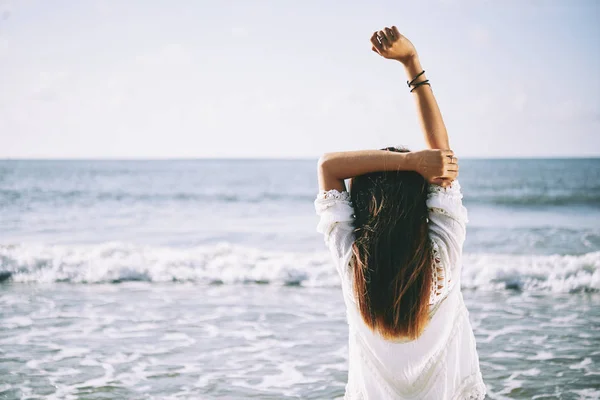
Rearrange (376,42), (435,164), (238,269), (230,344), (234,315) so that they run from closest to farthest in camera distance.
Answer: (435,164)
(376,42)
(230,344)
(234,315)
(238,269)

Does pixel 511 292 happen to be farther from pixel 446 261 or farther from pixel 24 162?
pixel 24 162

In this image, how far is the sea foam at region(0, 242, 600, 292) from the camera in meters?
8.99

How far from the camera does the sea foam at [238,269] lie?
8.99m

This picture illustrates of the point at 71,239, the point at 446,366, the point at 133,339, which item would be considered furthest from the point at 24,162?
the point at 446,366

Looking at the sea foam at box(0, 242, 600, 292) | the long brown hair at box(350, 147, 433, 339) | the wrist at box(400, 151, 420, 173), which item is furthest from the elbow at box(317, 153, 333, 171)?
the sea foam at box(0, 242, 600, 292)

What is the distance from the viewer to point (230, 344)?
6.07 meters

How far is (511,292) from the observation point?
27.9 ft

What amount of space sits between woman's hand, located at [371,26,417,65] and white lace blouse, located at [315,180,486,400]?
0.43 metres

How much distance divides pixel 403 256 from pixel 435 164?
0.25 m

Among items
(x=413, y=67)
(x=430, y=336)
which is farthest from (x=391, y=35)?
(x=430, y=336)

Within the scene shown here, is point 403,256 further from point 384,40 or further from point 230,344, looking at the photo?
point 230,344

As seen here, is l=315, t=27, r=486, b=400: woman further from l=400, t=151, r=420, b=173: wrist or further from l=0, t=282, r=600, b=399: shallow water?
l=0, t=282, r=600, b=399: shallow water

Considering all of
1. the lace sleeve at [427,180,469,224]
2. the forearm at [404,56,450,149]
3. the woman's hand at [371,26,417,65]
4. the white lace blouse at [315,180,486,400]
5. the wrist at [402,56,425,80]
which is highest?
the woman's hand at [371,26,417,65]

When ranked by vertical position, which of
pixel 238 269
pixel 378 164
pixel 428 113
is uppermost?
pixel 428 113
